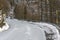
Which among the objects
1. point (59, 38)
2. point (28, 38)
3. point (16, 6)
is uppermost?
point (16, 6)

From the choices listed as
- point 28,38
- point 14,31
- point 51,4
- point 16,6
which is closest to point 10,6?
point 16,6

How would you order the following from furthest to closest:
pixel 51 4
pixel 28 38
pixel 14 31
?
pixel 51 4, pixel 14 31, pixel 28 38

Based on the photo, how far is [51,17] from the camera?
2635mm

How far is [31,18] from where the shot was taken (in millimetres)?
2705

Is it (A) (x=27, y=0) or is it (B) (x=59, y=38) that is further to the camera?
(A) (x=27, y=0)

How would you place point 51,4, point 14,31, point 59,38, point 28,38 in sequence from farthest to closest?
point 51,4 → point 59,38 → point 14,31 → point 28,38

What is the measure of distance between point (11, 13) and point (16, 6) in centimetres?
14

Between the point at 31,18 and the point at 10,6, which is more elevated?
the point at 10,6

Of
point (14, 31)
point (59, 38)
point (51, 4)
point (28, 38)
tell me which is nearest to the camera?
point (28, 38)

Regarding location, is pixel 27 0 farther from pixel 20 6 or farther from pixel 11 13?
pixel 11 13

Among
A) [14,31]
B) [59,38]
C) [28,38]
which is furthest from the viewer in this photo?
[59,38]

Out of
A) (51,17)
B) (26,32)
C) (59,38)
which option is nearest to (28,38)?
(26,32)

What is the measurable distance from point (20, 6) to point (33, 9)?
22 centimetres

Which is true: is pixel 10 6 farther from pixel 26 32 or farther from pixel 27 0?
pixel 26 32
